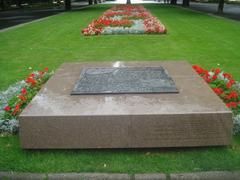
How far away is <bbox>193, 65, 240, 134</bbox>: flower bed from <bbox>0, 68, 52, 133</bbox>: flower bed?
2.90 metres

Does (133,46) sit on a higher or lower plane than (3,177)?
lower

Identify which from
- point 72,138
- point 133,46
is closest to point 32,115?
point 72,138

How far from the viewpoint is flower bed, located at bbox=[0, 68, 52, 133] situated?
5.75m

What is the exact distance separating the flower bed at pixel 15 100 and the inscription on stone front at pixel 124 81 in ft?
2.93

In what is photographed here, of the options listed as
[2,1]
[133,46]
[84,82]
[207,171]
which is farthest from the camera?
[2,1]

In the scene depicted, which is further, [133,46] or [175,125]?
[133,46]

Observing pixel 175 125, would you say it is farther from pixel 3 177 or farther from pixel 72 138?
pixel 3 177

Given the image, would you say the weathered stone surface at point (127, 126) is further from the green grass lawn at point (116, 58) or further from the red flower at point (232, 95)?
the red flower at point (232, 95)

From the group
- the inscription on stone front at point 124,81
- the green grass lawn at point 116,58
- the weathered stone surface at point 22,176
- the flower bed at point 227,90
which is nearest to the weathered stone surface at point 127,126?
the green grass lawn at point 116,58

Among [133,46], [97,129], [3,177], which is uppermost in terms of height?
[97,129]

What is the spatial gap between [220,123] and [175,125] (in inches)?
20.8

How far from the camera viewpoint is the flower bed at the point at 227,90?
19.4ft

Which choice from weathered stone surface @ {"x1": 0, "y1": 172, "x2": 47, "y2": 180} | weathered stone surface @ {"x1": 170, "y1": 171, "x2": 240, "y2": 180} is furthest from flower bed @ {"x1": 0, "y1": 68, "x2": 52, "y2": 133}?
weathered stone surface @ {"x1": 170, "y1": 171, "x2": 240, "y2": 180}

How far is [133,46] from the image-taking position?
12.9 m
